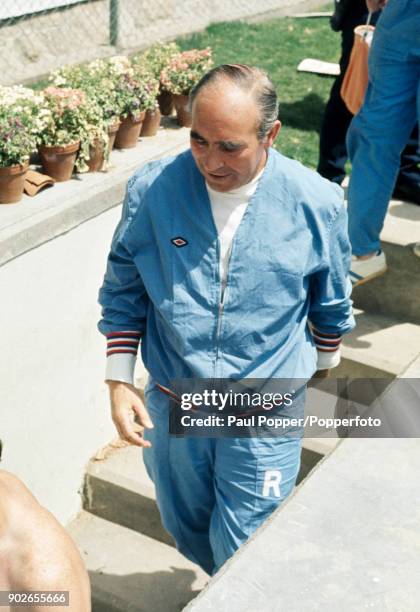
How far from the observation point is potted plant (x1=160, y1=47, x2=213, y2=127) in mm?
4980

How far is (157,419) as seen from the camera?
3.22 m

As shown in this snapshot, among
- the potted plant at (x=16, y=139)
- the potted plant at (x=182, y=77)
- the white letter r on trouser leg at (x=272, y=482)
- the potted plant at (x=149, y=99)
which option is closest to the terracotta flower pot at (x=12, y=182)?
the potted plant at (x=16, y=139)

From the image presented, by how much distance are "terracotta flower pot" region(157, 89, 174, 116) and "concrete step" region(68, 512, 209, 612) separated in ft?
6.76

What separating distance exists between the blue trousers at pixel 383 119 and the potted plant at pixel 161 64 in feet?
3.75

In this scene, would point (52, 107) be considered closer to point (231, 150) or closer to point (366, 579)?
point (231, 150)

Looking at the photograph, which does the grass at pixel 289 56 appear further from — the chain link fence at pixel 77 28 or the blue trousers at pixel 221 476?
the blue trousers at pixel 221 476

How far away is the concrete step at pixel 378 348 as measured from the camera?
430cm

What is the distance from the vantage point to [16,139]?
157 inches

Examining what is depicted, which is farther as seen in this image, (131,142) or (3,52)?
(3,52)

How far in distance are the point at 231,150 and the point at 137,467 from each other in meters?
2.36

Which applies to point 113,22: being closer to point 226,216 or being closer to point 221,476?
point 226,216

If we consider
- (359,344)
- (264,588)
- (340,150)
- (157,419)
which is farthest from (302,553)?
(340,150)

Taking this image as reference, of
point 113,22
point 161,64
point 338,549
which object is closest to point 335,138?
point 161,64

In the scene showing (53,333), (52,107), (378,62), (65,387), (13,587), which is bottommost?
(65,387)
